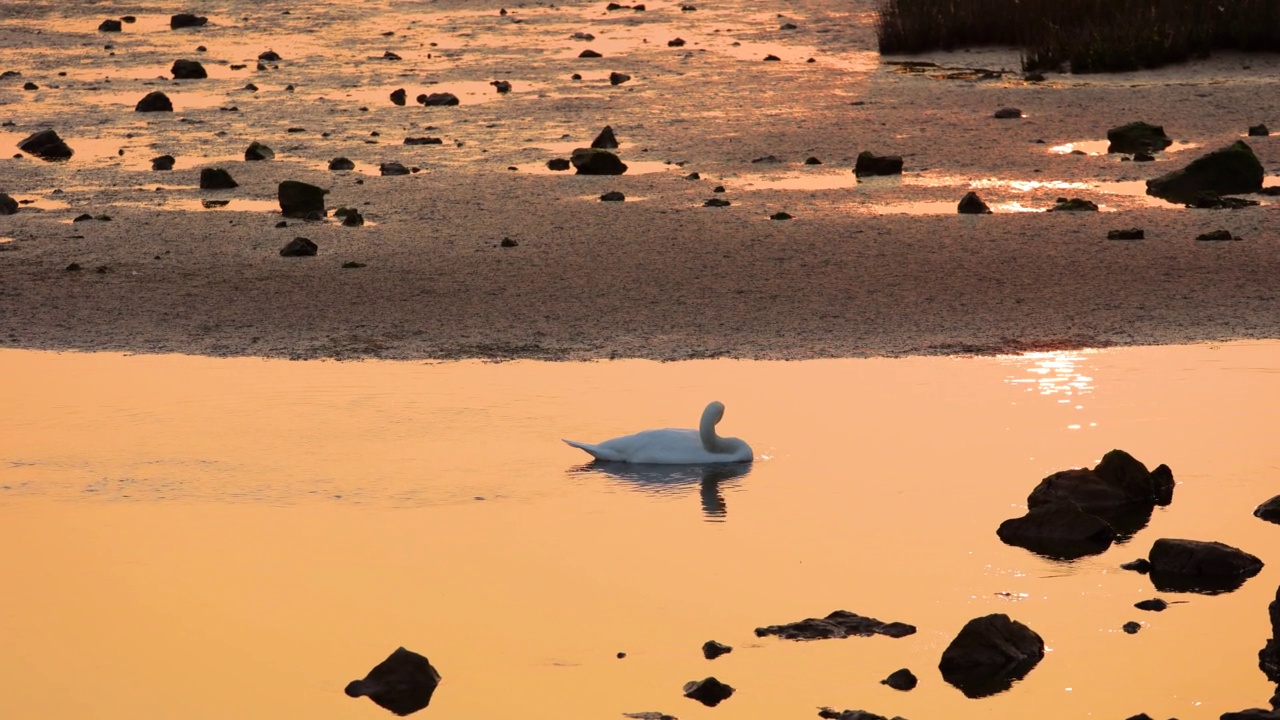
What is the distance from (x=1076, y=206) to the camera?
538 inches

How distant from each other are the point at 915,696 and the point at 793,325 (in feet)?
18.0

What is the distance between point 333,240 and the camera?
43.7ft

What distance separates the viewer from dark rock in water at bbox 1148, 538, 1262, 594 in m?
6.45

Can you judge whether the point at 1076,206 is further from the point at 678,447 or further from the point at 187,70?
the point at 187,70

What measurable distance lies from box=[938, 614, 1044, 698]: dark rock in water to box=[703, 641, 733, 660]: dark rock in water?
0.63 m

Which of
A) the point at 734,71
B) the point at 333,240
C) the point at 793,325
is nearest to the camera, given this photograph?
the point at 793,325

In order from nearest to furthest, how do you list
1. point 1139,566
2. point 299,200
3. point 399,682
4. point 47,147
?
point 399,682
point 1139,566
point 299,200
point 47,147

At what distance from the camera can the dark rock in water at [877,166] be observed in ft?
51.0

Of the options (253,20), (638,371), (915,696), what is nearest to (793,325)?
(638,371)

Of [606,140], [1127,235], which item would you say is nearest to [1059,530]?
[1127,235]

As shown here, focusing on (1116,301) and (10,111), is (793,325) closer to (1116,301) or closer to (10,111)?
(1116,301)

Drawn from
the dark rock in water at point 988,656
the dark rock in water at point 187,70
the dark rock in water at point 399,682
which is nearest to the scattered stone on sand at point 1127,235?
the dark rock in water at point 988,656

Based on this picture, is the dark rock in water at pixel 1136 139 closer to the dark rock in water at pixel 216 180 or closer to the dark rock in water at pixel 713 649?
the dark rock in water at pixel 216 180

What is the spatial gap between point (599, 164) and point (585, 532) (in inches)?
351
